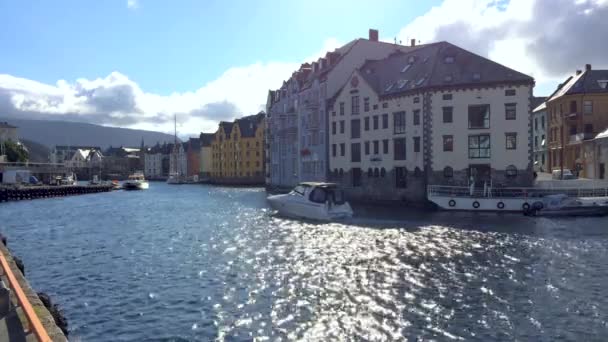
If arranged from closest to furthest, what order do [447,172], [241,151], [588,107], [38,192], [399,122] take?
1. [447,172]
2. [399,122]
3. [588,107]
4. [38,192]
5. [241,151]

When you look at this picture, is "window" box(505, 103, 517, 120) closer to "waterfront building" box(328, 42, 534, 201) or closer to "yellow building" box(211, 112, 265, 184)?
"waterfront building" box(328, 42, 534, 201)

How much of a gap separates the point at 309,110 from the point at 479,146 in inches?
1321

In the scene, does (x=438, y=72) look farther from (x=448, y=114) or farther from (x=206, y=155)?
(x=206, y=155)

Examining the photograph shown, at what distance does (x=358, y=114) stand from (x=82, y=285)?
5152 cm

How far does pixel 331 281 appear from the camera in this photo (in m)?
21.1

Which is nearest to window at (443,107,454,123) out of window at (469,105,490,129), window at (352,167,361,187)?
window at (469,105,490,129)

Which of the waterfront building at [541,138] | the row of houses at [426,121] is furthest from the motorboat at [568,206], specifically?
the waterfront building at [541,138]

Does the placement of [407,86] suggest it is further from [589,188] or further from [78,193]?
[78,193]

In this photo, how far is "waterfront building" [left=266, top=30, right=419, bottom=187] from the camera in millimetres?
77438

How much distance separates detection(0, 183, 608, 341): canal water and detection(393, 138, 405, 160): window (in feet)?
71.9

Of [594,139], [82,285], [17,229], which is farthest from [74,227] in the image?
[594,139]

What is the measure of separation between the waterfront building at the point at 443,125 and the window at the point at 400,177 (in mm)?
120

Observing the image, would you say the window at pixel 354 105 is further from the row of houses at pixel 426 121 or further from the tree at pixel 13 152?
the tree at pixel 13 152

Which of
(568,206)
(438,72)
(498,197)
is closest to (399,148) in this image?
(438,72)
